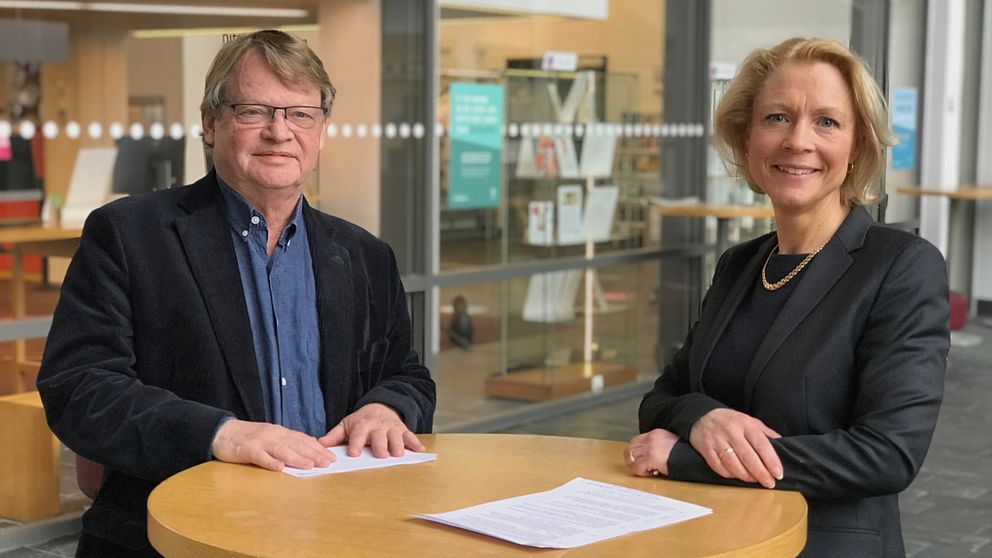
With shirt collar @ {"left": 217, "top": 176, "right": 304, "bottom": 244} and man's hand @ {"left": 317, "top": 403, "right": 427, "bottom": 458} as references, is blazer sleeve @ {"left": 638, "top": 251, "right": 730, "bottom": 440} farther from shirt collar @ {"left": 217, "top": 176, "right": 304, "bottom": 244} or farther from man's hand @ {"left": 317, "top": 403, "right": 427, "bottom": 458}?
shirt collar @ {"left": 217, "top": 176, "right": 304, "bottom": 244}

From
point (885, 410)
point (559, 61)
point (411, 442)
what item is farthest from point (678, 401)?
point (559, 61)

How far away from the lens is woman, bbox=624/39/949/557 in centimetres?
225

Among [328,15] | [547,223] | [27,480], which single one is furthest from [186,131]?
[547,223]

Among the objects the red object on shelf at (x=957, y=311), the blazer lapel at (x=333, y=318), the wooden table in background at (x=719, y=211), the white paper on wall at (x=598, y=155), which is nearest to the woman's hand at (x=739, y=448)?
the blazer lapel at (x=333, y=318)

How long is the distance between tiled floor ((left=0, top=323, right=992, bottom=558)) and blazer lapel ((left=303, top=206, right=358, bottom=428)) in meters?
2.70

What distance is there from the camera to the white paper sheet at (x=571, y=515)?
1930mm

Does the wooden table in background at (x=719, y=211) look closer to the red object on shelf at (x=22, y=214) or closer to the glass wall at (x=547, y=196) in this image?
the glass wall at (x=547, y=196)

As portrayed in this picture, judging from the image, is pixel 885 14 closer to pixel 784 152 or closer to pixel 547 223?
pixel 547 223

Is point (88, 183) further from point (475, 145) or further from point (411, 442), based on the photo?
point (411, 442)

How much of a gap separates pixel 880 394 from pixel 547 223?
564 centimetres

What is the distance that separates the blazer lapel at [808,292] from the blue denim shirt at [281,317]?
86 centimetres

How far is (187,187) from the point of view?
2707mm

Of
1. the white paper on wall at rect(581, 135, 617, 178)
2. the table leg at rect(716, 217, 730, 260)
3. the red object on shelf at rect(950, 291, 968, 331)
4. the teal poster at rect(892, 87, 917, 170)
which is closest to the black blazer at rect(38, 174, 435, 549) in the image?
the white paper on wall at rect(581, 135, 617, 178)

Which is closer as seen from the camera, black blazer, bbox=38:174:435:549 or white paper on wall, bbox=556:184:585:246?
black blazer, bbox=38:174:435:549
